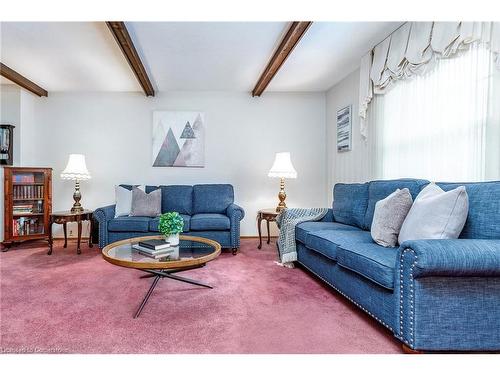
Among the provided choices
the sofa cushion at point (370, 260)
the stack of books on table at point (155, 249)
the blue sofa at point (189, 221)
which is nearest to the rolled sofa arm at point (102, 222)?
the blue sofa at point (189, 221)

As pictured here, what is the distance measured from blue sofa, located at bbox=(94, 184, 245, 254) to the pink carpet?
592 millimetres

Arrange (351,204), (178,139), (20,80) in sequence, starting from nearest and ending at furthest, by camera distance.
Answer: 1. (351,204)
2. (20,80)
3. (178,139)

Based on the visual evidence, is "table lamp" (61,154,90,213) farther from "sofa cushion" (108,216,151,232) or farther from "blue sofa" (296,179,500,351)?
"blue sofa" (296,179,500,351)

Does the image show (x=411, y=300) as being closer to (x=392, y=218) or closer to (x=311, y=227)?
(x=392, y=218)

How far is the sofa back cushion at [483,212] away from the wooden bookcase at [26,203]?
488cm


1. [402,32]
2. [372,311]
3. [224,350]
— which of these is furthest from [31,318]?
[402,32]

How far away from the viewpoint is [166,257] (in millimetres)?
2105

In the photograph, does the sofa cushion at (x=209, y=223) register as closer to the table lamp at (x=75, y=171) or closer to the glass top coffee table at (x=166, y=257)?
the glass top coffee table at (x=166, y=257)

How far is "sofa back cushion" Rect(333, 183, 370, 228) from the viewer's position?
9.36 ft

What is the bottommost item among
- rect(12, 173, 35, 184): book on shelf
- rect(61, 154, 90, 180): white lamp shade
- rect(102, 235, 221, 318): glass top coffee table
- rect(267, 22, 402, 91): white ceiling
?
rect(102, 235, 221, 318): glass top coffee table

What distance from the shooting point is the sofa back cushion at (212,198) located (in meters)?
4.05

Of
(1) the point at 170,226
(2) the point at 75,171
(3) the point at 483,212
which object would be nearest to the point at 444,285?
(3) the point at 483,212

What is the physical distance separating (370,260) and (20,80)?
15.5ft

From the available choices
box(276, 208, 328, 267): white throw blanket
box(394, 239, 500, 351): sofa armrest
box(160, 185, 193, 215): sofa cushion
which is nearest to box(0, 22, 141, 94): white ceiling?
box(160, 185, 193, 215): sofa cushion
